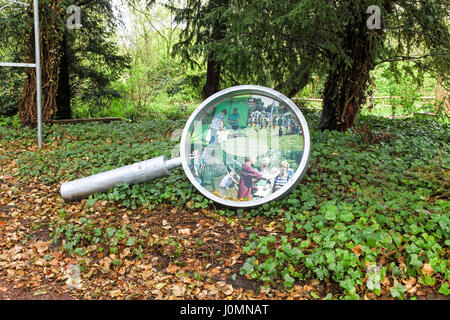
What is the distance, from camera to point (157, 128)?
25.0 ft

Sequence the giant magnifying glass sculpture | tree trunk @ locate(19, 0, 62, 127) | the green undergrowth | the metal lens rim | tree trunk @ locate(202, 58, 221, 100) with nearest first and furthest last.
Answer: the green undergrowth, the metal lens rim, the giant magnifying glass sculpture, tree trunk @ locate(19, 0, 62, 127), tree trunk @ locate(202, 58, 221, 100)

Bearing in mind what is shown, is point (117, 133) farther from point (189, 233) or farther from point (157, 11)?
point (157, 11)

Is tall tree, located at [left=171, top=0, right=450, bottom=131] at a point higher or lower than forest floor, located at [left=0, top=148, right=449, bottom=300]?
higher

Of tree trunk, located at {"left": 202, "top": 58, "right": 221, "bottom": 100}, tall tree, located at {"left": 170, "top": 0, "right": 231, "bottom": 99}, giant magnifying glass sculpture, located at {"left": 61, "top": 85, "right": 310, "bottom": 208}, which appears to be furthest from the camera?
tree trunk, located at {"left": 202, "top": 58, "right": 221, "bottom": 100}

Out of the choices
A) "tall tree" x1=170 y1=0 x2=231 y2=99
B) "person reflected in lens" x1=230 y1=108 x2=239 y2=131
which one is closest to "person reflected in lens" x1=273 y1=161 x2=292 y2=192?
"person reflected in lens" x1=230 y1=108 x2=239 y2=131

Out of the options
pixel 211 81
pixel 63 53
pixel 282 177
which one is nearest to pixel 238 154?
pixel 282 177

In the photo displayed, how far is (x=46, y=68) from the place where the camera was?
23.6 ft

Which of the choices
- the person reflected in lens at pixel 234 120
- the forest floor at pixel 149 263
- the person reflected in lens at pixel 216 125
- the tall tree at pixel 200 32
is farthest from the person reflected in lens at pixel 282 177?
the tall tree at pixel 200 32

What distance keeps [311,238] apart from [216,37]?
5971 millimetres

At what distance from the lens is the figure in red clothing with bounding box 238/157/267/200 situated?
3.98 m

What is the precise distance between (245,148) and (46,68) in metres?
5.24

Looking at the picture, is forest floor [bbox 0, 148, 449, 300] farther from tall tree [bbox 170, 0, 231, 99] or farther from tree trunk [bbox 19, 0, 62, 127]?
tall tree [bbox 170, 0, 231, 99]

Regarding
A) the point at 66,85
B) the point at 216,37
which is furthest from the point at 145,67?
the point at 216,37

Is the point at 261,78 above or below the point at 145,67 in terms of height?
below
